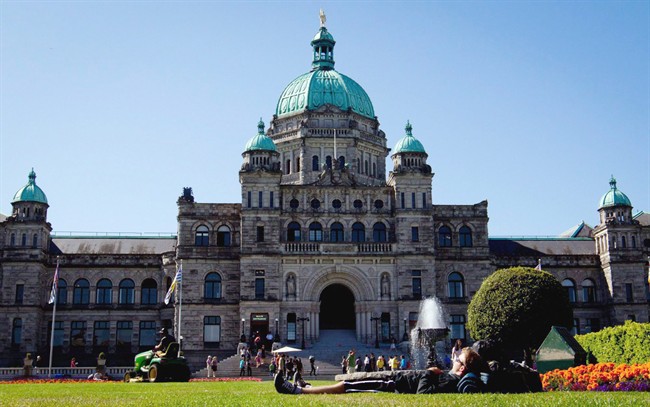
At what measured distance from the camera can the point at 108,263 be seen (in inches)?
2876

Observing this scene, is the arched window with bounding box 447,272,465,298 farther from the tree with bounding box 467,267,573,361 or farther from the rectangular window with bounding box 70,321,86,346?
the rectangular window with bounding box 70,321,86,346

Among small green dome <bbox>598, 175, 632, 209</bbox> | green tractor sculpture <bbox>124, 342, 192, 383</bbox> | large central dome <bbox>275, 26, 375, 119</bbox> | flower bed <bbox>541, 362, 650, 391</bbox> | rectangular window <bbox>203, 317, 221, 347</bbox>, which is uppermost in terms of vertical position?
large central dome <bbox>275, 26, 375, 119</bbox>

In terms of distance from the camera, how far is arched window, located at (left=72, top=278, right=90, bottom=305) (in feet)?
239

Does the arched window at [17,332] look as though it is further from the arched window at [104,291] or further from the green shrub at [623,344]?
the green shrub at [623,344]

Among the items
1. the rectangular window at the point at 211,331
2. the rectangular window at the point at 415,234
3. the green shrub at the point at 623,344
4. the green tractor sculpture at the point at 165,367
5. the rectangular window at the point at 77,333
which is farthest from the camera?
the rectangular window at the point at 77,333

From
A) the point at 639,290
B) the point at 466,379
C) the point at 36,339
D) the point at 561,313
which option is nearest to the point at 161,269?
the point at 36,339

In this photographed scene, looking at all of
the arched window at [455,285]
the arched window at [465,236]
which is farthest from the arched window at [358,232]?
the arched window at [465,236]

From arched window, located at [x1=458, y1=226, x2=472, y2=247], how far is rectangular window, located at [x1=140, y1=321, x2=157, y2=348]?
91.4 feet

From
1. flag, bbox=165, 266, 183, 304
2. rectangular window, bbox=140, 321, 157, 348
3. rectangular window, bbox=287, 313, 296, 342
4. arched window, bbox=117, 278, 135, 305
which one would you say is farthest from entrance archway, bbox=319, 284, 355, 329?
arched window, bbox=117, 278, 135, 305

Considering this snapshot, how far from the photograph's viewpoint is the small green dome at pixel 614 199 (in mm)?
74125

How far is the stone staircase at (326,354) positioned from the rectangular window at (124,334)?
40.3ft

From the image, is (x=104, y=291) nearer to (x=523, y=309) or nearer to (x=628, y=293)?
(x=523, y=309)

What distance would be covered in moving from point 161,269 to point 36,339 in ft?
38.9

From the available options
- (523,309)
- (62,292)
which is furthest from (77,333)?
(523,309)
